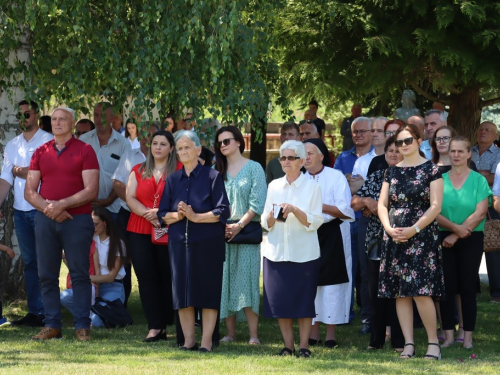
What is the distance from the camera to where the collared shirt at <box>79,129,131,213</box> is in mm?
10867

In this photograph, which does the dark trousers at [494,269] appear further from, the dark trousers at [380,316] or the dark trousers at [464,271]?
the dark trousers at [380,316]

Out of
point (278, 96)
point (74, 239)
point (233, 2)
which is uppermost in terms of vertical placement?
point (233, 2)

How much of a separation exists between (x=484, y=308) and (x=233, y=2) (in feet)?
15.4

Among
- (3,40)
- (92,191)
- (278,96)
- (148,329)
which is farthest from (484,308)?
(3,40)

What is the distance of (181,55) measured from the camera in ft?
32.8

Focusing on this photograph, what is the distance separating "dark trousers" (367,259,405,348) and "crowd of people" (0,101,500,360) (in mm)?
12

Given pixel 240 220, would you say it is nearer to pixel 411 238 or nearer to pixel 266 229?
pixel 266 229

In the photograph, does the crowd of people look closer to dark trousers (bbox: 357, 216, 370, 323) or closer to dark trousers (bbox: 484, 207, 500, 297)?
dark trousers (bbox: 357, 216, 370, 323)

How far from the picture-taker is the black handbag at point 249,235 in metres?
8.94

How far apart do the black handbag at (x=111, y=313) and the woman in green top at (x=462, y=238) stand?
3259 mm

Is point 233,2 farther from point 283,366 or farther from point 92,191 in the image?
point 283,366

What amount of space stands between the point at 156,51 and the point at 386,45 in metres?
4.66

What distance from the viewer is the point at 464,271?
884cm

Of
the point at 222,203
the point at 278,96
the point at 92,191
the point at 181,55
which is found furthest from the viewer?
the point at 278,96
